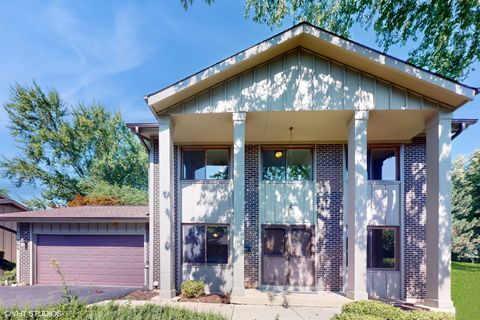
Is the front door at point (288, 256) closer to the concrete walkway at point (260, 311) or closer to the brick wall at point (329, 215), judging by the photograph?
the brick wall at point (329, 215)

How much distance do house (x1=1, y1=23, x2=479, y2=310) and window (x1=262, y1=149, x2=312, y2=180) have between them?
0.04 m

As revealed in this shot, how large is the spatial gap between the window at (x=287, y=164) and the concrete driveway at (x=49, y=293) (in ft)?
19.8

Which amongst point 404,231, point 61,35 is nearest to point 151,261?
point 404,231

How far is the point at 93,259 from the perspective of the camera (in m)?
9.35

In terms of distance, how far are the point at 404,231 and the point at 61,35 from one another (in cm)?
2199

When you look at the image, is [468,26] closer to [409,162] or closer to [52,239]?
[409,162]

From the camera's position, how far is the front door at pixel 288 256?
331 inches

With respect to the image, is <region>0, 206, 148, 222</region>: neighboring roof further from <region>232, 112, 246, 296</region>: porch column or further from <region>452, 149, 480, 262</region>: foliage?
<region>452, 149, 480, 262</region>: foliage

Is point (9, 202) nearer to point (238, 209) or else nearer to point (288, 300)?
point (238, 209)

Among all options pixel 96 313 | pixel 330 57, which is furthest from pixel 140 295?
pixel 330 57

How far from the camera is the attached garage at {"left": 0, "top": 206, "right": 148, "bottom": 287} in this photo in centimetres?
916

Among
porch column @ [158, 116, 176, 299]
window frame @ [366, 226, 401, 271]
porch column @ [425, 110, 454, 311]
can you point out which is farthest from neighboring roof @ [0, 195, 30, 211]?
porch column @ [425, 110, 454, 311]

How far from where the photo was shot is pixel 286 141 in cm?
879

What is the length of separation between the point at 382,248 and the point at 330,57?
6279 mm
